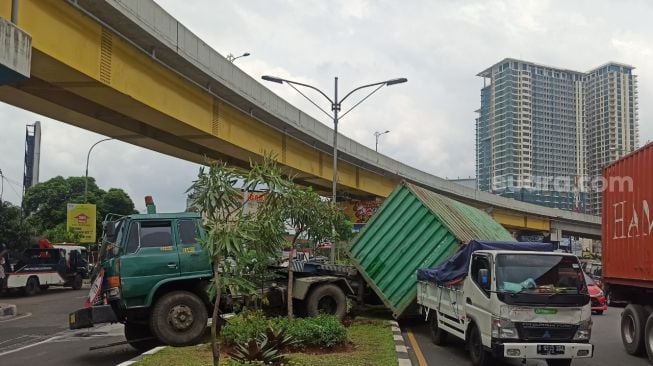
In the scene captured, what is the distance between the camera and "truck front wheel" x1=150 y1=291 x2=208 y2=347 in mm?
10281

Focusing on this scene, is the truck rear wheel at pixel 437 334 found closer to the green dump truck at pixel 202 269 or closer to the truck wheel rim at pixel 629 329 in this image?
the green dump truck at pixel 202 269

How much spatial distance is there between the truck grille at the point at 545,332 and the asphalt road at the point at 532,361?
1.39 m

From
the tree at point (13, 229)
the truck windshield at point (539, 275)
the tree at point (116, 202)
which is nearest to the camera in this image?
the truck windshield at point (539, 275)

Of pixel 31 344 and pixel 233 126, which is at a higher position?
pixel 233 126

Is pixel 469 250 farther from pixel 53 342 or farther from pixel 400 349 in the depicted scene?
pixel 53 342

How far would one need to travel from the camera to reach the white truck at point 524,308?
8.20 m

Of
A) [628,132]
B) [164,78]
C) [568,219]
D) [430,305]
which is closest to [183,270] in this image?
[430,305]

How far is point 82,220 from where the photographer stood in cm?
3916

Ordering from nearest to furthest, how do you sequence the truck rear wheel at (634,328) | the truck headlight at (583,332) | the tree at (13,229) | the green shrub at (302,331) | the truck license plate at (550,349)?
the truck license plate at (550,349)
the truck headlight at (583,332)
the green shrub at (302,331)
the truck rear wheel at (634,328)
the tree at (13,229)

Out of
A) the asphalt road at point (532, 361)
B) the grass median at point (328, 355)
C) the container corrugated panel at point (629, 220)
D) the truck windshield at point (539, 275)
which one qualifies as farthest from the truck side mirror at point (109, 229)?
the container corrugated panel at point (629, 220)

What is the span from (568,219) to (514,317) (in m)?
53.7

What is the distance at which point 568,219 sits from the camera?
57.8 meters

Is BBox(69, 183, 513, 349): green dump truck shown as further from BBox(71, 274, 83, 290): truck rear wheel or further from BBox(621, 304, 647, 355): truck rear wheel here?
BBox(71, 274, 83, 290): truck rear wheel

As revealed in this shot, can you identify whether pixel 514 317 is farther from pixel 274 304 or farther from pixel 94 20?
pixel 94 20
